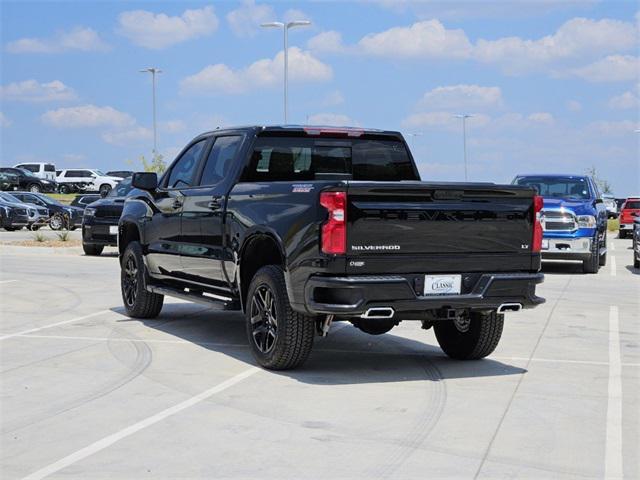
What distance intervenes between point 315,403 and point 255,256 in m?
2.11

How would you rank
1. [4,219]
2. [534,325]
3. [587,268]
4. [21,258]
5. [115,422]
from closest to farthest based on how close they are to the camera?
[115,422]
[534,325]
[587,268]
[21,258]
[4,219]

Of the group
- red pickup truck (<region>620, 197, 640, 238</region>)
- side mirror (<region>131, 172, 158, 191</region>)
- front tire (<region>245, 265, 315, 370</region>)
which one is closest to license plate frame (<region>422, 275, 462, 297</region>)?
front tire (<region>245, 265, 315, 370</region>)

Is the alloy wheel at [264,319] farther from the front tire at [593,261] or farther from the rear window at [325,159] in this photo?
the front tire at [593,261]

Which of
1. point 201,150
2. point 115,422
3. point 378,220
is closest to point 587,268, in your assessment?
point 201,150

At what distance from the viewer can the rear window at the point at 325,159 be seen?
9.45 m

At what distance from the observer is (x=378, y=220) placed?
25.0 feet

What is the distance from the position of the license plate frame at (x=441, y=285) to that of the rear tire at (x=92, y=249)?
15792 mm

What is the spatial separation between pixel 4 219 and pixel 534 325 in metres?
28.9

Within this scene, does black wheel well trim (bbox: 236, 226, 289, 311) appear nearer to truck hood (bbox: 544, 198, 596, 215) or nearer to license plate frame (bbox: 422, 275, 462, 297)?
license plate frame (bbox: 422, 275, 462, 297)

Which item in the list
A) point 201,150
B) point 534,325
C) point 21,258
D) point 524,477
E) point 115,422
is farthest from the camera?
point 21,258

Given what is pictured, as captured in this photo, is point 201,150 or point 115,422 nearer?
point 115,422

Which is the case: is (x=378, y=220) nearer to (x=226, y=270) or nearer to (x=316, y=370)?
(x=316, y=370)

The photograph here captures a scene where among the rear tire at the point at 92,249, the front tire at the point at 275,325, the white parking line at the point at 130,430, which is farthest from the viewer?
the rear tire at the point at 92,249

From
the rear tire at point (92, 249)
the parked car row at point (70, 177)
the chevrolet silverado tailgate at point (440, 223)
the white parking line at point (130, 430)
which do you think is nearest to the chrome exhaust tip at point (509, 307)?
the chevrolet silverado tailgate at point (440, 223)
